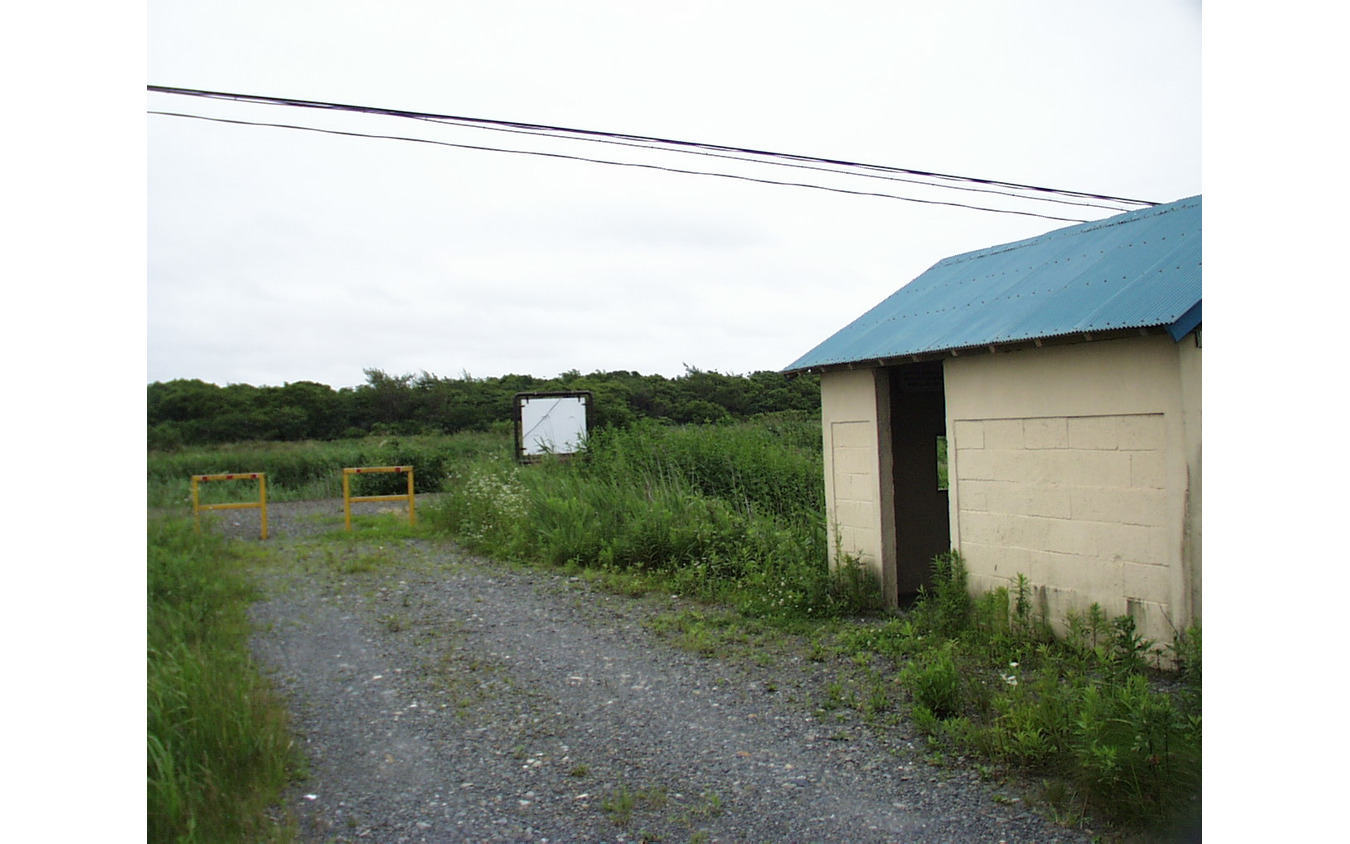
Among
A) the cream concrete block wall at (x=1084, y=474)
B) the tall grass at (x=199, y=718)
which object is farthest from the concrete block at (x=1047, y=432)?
the tall grass at (x=199, y=718)

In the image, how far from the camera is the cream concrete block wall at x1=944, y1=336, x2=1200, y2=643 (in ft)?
13.6

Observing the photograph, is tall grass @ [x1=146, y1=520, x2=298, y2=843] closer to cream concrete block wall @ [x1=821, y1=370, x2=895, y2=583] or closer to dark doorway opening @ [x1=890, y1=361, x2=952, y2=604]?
cream concrete block wall @ [x1=821, y1=370, x2=895, y2=583]

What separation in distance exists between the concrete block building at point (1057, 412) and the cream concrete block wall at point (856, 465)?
13 mm

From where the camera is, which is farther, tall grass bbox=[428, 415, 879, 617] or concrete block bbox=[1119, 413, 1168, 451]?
tall grass bbox=[428, 415, 879, 617]

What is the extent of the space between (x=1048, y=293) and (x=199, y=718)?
4.81 metres

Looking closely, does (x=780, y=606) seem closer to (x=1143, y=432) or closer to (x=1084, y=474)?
(x=1084, y=474)

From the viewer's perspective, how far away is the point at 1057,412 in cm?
477

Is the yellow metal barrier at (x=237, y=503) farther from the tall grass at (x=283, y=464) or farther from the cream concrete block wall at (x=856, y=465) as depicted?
the cream concrete block wall at (x=856, y=465)

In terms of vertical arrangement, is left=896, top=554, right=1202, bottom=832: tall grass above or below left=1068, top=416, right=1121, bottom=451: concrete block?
below

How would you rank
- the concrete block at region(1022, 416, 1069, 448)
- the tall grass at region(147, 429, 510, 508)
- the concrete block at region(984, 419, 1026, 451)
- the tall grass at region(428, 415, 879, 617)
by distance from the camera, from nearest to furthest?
the tall grass at region(147, 429, 510, 508), the concrete block at region(1022, 416, 1069, 448), the concrete block at region(984, 419, 1026, 451), the tall grass at region(428, 415, 879, 617)

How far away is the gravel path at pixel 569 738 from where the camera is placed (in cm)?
295

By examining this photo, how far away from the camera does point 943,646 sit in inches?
193

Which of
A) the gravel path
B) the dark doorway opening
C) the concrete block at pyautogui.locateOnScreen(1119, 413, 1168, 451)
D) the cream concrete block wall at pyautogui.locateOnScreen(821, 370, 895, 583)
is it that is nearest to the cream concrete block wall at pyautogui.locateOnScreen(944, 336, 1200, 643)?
the concrete block at pyautogui.locateOnScreen(1119, 413, 1168, 451)

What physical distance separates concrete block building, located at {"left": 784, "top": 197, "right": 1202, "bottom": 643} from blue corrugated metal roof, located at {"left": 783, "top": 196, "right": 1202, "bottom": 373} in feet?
0.05
